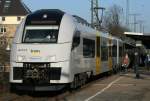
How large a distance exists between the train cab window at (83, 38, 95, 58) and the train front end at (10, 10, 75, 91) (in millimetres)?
3910

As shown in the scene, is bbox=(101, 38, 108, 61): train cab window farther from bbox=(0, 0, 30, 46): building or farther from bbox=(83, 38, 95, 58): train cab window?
bbox=(0, 0, 30, 46): building

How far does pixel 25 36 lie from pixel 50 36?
1055mm

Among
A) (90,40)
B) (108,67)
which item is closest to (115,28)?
(108,67)

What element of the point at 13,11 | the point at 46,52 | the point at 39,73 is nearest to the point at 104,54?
the point at 46,52

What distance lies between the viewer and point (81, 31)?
23828mm

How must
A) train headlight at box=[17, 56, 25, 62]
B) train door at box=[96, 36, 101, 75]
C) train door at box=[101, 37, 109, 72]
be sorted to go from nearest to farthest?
train headlight at box=[17, 56, 25, 62]
train door at box=[96, 36, 101, 75]
train door at box=[101, 37, 109, 72]

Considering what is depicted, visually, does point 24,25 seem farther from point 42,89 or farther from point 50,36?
point 42,89

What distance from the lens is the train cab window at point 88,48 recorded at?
82.5 ft

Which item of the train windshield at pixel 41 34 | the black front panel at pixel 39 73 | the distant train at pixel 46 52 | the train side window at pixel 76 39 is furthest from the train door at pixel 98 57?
the black front panel at pixel 39 73

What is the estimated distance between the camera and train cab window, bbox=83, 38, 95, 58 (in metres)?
25.1

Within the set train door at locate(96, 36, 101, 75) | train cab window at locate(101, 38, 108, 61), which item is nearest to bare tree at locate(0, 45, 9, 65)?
train door at locate(96, 36, 101, 75)

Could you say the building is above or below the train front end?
above

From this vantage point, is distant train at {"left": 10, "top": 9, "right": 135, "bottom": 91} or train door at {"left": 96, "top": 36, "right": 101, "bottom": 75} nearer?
distant train at {"left": 10, "top": 9, "right": 135, "bottom": 91}

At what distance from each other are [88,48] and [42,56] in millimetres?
6350
